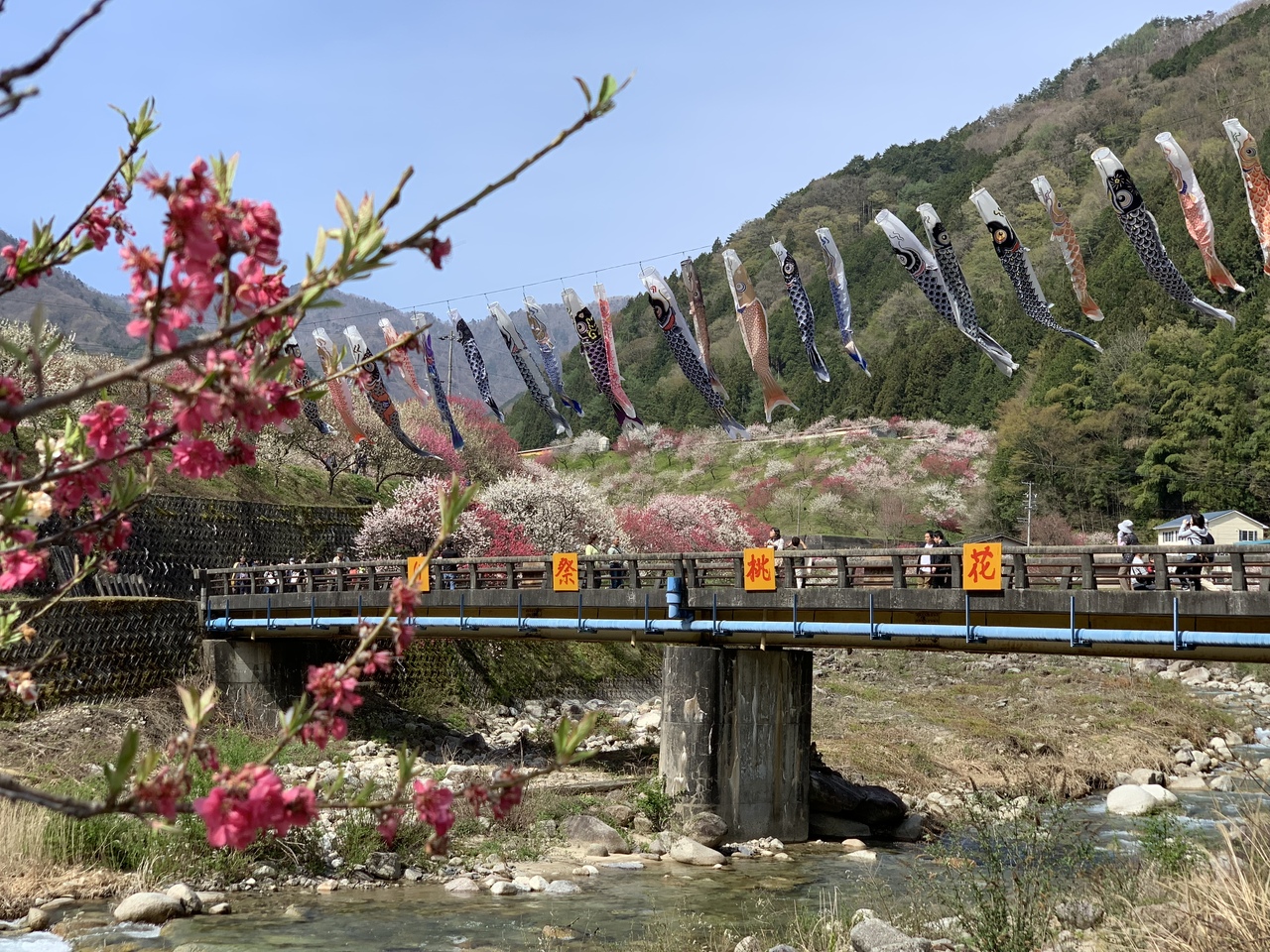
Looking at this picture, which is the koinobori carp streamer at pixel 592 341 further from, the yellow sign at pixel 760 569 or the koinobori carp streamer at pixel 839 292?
the yellow sign at pixel 760 569

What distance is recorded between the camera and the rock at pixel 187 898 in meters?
13.7

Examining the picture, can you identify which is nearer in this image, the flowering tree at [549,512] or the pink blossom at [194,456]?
the pink blossom at [194,456]

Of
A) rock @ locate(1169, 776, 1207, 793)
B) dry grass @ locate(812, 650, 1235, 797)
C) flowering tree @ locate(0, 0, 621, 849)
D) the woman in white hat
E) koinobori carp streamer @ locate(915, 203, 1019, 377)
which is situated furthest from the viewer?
koinobori carp streamer @ locate(915, 203, 1019, 377)

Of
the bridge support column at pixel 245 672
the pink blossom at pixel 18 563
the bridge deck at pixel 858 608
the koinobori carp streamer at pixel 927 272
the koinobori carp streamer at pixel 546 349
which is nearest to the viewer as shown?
the pink blossom at pixel 18 563

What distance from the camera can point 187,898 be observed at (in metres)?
13.8

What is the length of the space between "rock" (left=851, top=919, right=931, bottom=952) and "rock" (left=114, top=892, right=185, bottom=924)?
736 centimetres

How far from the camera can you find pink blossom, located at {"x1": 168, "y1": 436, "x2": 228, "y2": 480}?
3609 mm

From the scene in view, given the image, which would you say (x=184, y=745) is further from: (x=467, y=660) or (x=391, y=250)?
Result: (x=467, y=660)

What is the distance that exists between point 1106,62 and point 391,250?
148903mm

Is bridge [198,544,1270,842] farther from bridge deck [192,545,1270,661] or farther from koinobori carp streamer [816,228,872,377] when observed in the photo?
koinobori carp streamer [816,228,872,377]

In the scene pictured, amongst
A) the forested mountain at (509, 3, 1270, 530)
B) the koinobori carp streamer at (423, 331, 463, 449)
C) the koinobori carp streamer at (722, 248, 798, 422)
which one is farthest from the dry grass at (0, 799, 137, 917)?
the forested mountain at (509, 3, 1270, 530)

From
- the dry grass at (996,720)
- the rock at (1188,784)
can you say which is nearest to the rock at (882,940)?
the dry grass at (996,720)

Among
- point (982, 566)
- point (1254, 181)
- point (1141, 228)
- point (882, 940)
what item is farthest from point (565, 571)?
point (1254, 181)

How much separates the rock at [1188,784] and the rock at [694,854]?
1116 cm
